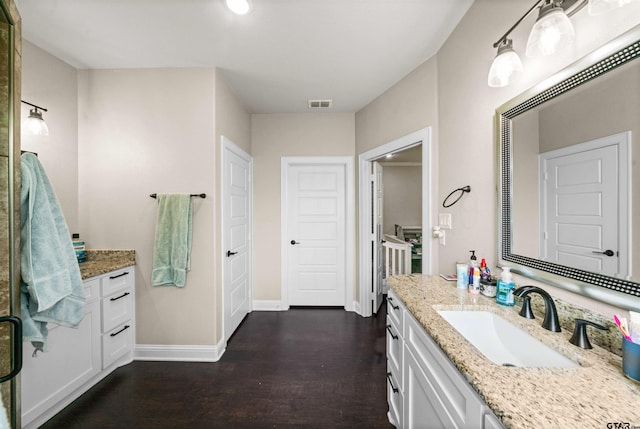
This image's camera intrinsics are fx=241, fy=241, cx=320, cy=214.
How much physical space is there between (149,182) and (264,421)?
205cm

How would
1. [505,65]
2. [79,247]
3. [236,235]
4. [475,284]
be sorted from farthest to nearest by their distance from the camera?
[236,235]
[79,247]
[475,284]
[505,65]

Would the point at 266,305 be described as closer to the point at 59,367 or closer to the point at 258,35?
the point at 59,367

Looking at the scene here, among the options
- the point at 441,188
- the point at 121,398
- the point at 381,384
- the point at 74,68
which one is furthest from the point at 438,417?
the point at 74,68

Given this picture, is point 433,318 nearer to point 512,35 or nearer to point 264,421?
point 264,421

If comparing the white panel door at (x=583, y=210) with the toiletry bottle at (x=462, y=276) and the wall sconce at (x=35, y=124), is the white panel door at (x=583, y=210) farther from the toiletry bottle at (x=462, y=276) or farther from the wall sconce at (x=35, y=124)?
the wall sconce at (x=35, y=124)

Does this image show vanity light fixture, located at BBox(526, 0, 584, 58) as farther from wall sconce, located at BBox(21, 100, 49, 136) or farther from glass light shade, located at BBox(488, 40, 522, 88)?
wall sconce, located at BBox(21, 100, 49, 136)

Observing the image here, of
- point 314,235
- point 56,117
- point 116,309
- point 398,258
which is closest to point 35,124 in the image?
point 56,117

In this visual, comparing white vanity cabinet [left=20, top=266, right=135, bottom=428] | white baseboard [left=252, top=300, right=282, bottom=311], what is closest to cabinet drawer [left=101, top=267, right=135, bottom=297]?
white vanity cabinet [left=20, top=266, right=135, bottom=428]

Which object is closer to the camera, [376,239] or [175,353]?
[175,353]

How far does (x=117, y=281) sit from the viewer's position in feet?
6.41

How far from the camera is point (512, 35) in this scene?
1218 mm

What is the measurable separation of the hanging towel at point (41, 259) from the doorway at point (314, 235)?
2.10 metres

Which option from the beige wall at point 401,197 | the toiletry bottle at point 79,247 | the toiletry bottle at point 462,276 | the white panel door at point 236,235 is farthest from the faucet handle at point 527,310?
the beige wall at point 401,197

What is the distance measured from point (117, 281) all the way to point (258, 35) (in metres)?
2.20
